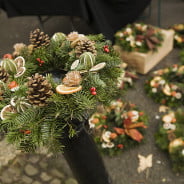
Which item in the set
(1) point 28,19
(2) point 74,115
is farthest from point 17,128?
(1) point 28,19

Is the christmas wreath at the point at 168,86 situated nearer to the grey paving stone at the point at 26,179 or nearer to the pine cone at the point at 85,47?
the grey paving stone at the point at 26,179

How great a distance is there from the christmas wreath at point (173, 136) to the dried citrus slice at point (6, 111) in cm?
138

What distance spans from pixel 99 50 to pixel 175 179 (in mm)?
1248

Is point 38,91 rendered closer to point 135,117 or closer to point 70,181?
point 70,181

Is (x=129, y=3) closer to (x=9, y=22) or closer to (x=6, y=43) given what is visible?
(x=6, y=43)

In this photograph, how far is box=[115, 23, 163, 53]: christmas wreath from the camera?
2.81 m

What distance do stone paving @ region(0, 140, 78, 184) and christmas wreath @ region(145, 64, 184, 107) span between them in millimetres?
1101

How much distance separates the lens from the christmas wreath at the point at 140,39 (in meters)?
2.81

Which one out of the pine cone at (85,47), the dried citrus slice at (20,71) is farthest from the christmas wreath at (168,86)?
the dried citrus slice at (20,71)

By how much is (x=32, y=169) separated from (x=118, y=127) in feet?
2.55

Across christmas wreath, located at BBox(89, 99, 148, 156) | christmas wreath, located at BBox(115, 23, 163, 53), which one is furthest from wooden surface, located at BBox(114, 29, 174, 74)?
christmas wreath, located at BBox(89, 99, 148, 156)

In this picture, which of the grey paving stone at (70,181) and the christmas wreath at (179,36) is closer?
the grey paving stone at (70,181)

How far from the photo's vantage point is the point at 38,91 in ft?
2.83

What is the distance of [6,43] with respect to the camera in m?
3.35
